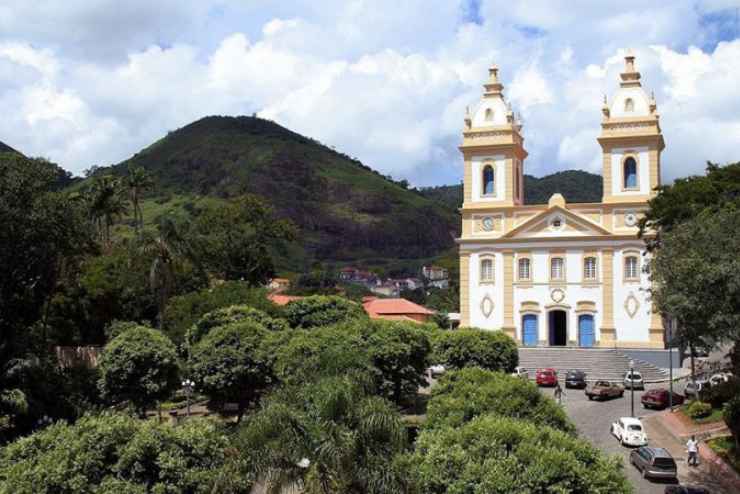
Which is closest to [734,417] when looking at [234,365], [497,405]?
[497,405]

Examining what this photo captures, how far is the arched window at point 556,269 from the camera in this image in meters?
47.8

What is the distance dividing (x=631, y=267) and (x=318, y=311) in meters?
17.7

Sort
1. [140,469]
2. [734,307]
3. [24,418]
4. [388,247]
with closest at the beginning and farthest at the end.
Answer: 1. [140,469]
2. [734,307]
3. [24,418]
4. [388,247]

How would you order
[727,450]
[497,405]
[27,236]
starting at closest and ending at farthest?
1. [497,405]
2. [727,450]
3. [27,236]

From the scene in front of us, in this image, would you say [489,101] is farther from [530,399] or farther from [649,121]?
[530,399]

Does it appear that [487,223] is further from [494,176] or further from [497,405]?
[497,405]

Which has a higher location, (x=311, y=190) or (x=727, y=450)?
(x=311, y=190)

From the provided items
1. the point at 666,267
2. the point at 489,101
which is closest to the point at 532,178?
the point at 489,101

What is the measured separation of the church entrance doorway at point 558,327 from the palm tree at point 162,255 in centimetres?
1915

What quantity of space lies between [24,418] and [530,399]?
1553cm

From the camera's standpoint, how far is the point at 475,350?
34312 millimetres

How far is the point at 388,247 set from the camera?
162750mm

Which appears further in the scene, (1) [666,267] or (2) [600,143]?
(2) [600,143]

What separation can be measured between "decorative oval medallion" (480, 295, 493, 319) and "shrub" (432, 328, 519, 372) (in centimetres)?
1270
